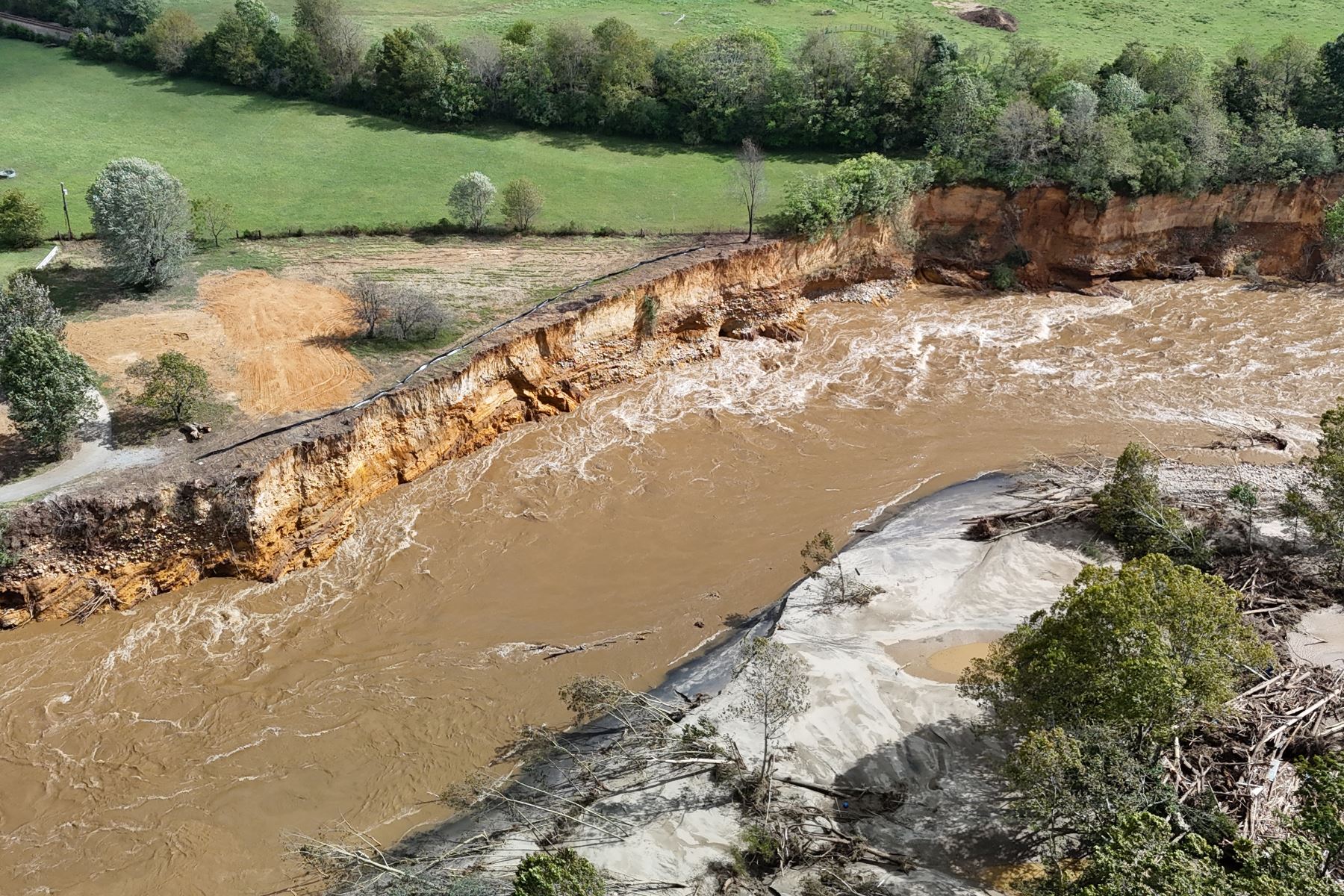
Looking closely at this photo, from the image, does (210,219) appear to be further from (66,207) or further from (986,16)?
(986,16)

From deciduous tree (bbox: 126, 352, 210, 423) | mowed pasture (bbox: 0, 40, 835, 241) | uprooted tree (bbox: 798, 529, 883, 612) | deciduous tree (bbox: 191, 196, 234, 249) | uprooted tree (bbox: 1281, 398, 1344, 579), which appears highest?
mowed pasture (bbox: 0, 40, 835, 241)

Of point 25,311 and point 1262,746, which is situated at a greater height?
point 25,311

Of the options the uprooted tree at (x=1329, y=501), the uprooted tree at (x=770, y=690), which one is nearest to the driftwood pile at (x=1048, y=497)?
the uprooted tree at (x=1329, y=501)

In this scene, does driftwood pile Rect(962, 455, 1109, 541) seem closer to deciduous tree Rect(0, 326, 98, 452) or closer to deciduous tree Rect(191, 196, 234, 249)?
deciduous tree Rect(0, 326, 98, 452)

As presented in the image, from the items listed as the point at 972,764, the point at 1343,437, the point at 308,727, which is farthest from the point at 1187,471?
the point at 308,727

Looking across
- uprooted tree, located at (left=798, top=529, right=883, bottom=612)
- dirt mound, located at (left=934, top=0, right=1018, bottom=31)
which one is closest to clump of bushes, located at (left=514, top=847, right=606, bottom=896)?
uprooted tree, located at (left=798, top=529, right=883, bottom=612)

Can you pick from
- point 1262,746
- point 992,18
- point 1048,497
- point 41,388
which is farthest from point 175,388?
point 992,18
